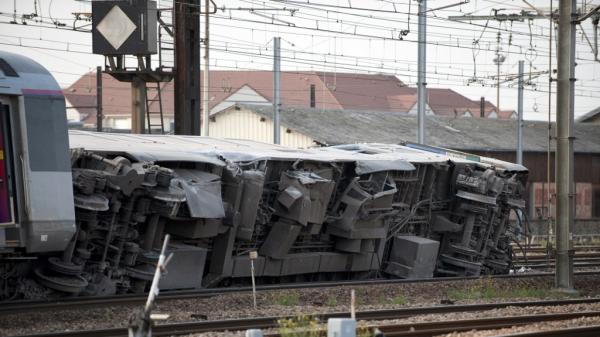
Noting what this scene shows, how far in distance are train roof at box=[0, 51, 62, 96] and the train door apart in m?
0.32

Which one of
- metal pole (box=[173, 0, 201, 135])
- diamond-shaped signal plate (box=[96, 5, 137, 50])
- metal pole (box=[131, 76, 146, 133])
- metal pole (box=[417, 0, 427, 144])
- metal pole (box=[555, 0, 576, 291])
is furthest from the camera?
metal pole (box=[417, 0, 427, 144])

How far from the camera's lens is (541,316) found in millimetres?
16500

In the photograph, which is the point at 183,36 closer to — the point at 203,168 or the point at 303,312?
the point at 203,168

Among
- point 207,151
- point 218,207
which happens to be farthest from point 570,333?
point 207,151

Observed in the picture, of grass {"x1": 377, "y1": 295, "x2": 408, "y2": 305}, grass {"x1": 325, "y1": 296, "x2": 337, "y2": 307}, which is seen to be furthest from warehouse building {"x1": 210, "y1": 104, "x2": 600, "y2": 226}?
grass {"x1": 325, "y1": 296, "x2": 337, "y2": 307}

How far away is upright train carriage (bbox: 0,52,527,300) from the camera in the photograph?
16.2m

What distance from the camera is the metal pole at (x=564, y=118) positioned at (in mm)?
20984

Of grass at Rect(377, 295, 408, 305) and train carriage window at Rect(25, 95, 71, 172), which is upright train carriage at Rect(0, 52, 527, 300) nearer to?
train carriage window at Rect(25, 95, 71, 172)

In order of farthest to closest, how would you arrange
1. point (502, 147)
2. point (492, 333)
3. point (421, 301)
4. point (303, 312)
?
1. point (502, 147)
2. point (421, 301)
3. point (303, 312)
4. point (492, 333)

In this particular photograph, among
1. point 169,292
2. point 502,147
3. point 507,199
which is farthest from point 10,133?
point 502,147

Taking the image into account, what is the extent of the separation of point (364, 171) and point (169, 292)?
6996mm

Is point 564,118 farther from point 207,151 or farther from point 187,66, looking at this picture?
point 187,66

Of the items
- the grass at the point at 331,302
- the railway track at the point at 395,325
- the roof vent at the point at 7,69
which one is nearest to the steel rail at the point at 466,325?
the railway track at the point at 395,325

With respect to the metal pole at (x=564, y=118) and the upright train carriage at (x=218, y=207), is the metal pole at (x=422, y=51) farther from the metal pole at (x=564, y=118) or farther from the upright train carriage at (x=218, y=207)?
the metal pole at (x=564, y=118)
